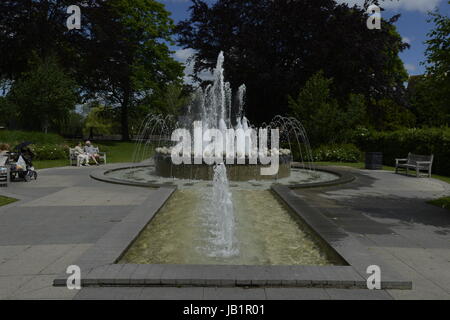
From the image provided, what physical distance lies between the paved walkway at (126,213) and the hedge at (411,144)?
614 cm

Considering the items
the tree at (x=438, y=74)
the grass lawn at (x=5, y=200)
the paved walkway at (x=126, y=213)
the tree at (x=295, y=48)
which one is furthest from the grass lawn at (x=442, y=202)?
the tree at (x=295, y=48)

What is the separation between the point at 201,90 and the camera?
35.8 meters

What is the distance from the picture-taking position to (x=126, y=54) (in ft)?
138

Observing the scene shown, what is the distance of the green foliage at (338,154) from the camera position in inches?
998

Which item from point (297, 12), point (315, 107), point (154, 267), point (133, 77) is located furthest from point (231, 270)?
point (133, 77)

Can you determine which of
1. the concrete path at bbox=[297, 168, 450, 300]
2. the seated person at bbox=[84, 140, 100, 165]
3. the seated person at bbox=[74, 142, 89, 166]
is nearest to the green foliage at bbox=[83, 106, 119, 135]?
the seated person at bbox=[84, 140, 100, 165]

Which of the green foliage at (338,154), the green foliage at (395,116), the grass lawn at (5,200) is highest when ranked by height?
the green foliage at (395,116)

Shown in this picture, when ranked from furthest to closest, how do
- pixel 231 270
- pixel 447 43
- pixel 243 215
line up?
pixel 243 215
pixel 447 43
pixel 231 270

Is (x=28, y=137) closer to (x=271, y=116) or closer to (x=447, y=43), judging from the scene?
(x=271, y=116)

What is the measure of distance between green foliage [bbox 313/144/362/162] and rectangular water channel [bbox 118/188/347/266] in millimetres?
17172

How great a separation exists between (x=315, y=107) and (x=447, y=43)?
18717 mm

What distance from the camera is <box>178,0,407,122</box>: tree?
30219 mm

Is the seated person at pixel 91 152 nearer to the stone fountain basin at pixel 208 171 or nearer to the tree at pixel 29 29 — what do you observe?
the stone fountain basin at pixel 208 171

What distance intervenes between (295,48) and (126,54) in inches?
814
